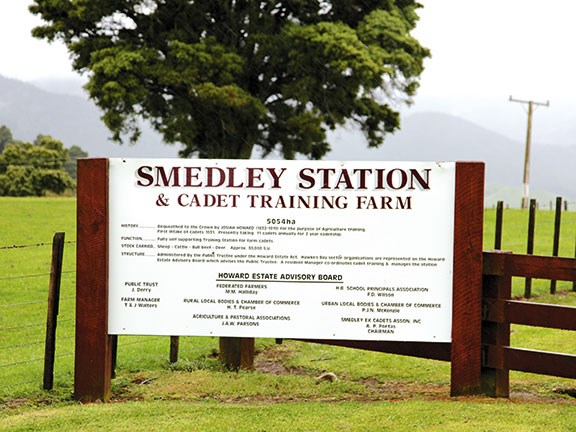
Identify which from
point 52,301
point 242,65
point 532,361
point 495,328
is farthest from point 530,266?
point 242,65

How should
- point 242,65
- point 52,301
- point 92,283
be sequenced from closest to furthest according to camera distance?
point 92,283
point 52,301
point 242,65

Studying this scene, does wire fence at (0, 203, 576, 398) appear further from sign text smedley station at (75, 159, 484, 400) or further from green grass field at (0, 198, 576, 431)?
sign text smedley station at (75, 159, 484, 400)

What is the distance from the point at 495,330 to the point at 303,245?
6.87ft

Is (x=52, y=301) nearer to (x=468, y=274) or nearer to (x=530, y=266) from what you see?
(x=468, y=274)

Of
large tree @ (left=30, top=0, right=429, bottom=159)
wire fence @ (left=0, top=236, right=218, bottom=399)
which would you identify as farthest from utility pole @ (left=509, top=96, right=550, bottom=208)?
wire fence @ (left=0, top=236, right=218, bottom=399)

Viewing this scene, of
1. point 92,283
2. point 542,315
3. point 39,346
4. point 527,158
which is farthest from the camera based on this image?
point 527,158

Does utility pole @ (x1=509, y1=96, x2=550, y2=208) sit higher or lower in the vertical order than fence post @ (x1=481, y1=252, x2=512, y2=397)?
higher

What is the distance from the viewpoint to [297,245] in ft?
26.1

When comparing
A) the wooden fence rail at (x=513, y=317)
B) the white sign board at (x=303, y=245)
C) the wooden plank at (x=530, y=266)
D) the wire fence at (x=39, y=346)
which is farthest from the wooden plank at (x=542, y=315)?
the wire fence at (x=39, y=346)

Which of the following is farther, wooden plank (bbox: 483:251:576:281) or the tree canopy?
the tree canopy

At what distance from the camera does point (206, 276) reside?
8039 mm

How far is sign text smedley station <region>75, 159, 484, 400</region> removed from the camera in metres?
7.97

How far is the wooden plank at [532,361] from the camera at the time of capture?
25.3ft

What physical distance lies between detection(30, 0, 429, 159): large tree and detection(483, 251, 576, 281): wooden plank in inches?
950
